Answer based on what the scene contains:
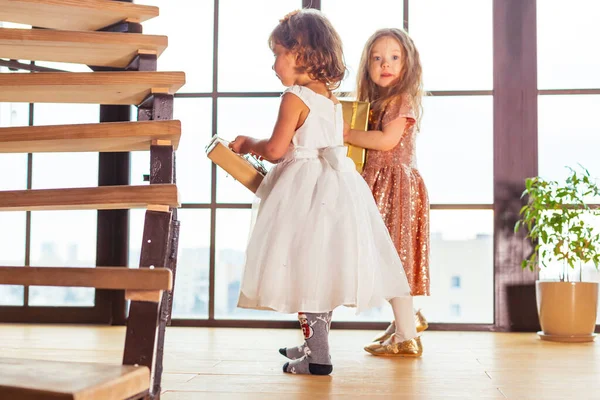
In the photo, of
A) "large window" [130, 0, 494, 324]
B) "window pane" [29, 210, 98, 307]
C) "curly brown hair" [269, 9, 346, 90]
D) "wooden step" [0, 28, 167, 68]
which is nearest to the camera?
"wooden step" [0, 28, 167, 68]

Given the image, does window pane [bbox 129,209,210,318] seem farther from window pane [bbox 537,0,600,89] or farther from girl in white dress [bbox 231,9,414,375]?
window pane [bbox 537,0,600,89]

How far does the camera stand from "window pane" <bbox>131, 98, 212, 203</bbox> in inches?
148

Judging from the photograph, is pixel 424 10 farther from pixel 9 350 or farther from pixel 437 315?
pixel 9 350

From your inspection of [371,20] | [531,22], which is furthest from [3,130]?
[531,22]

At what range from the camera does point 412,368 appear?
224 centimetres

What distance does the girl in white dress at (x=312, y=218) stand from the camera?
202 centimetres

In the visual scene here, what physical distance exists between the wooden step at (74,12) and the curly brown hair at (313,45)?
0.43 metres

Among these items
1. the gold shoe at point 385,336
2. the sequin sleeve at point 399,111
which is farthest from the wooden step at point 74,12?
the gold shoe at point 385,336

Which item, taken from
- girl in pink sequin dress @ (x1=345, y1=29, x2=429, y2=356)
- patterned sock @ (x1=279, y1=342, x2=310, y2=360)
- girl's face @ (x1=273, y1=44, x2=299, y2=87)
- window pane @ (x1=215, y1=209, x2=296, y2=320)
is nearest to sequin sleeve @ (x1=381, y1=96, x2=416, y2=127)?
girl in pink sequin dress @ (x1=345, y1=29, x2=429, y2=356)

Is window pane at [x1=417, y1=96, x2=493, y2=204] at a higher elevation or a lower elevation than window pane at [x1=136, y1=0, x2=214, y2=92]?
lower

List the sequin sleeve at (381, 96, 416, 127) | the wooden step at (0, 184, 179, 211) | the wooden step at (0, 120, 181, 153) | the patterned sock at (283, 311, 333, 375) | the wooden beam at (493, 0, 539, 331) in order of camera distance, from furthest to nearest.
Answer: the wooden beam at (493, 0, 539, 331) < the sequin sleeve at (381, 96, 416, 127) < the patterned sock at (283, 311, 333, 375) < the wooden step at (0, 120, 181, 153) < the wooden step at (0, 184, 179, 211)

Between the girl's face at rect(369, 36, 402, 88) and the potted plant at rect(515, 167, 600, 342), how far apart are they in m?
0.91

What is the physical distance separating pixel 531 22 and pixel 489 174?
0.73 meters

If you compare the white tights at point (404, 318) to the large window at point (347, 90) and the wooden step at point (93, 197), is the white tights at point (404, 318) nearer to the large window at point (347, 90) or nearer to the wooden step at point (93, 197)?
the large window at point (347, 90)
